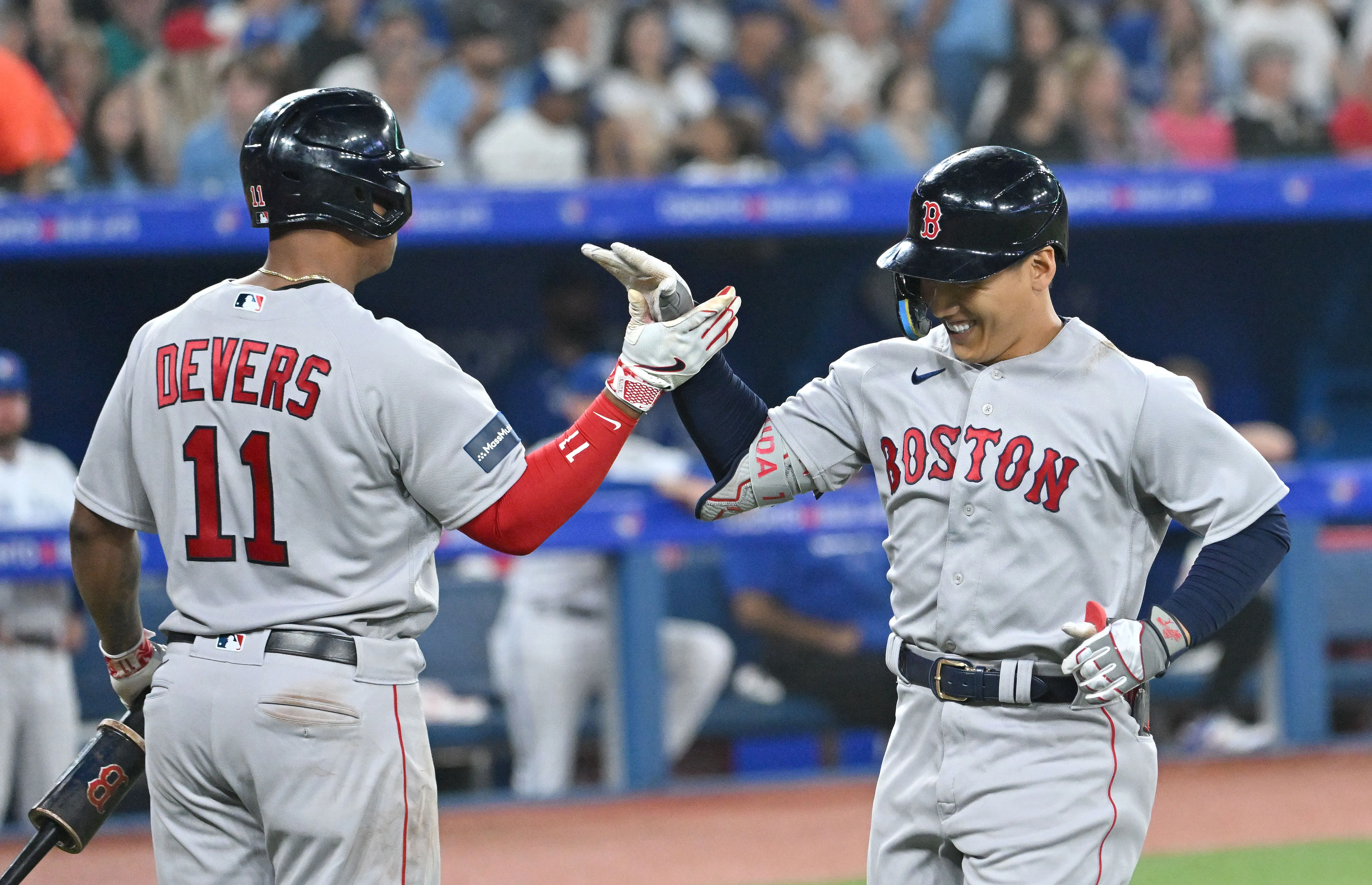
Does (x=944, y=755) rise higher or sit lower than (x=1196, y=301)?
lower

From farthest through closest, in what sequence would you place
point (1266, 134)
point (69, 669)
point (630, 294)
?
1. point (1266, 134)
2. point (69, 669)
3. point (630, 294)

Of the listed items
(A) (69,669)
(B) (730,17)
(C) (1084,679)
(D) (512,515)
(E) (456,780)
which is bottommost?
(E) (456,780)

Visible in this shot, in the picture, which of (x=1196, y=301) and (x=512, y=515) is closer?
(x=512, y=515)

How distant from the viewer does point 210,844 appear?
7.78 ft

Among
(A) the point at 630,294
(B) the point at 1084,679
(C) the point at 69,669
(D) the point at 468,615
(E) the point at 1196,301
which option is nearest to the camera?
(B) the point at 1084,679

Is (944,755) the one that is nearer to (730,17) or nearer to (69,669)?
(69,669)

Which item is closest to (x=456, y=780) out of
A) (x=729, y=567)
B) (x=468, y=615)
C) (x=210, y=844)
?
(x=468, y=615)

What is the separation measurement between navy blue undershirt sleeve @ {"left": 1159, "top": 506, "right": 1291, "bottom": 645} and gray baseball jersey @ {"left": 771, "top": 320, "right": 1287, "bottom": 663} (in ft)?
0.09

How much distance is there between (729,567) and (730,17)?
348 cm

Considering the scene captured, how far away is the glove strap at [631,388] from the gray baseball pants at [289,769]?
50 centimetres

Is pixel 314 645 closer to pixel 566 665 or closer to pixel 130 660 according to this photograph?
pixel 130 660

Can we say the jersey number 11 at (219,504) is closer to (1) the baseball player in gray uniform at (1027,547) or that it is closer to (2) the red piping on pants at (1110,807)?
(1) the baseball player in gray uniform at (1027,547)

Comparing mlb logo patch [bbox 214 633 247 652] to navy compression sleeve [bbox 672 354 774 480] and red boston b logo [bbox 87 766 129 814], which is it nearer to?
red boston b logo [bbox 87 766 129 814]

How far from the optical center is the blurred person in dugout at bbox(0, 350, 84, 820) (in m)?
5.46
